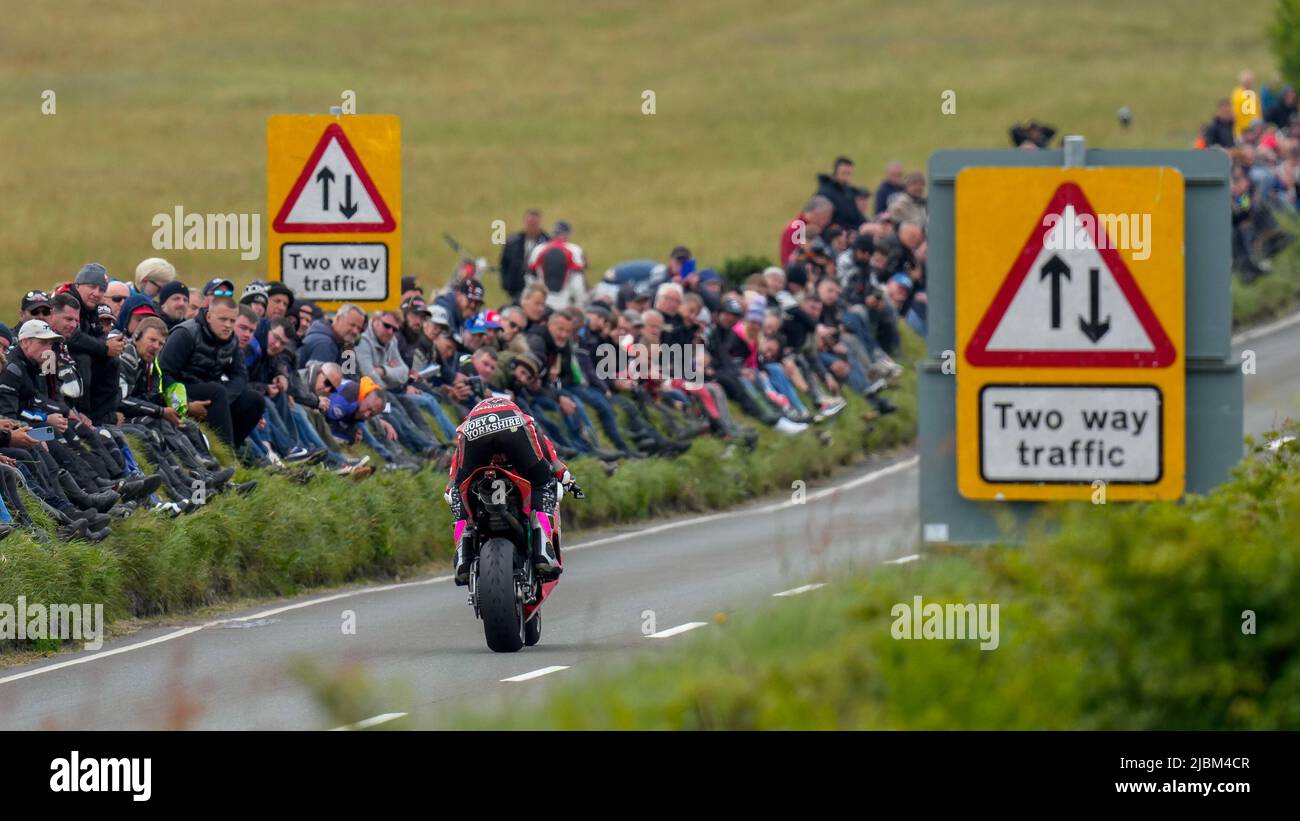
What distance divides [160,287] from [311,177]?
275 cm

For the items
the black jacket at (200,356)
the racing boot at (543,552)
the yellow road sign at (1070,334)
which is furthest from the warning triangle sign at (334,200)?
the yellow road sign at (1070,334)

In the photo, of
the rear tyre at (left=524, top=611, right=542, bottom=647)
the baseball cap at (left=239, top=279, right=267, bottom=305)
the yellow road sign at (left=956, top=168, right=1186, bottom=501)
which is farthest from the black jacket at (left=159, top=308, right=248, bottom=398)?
the yellow road sign at (left=956, top=168, right=1186, bottom=501)

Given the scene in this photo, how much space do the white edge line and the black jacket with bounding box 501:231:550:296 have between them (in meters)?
6.25

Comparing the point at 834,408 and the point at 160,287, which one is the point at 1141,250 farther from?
the point at 834,408

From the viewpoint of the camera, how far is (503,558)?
53.2ft

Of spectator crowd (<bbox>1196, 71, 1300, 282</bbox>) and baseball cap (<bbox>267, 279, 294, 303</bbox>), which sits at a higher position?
spectator crowd (<bbox>1196, 71, 1300, 282</bbox>)

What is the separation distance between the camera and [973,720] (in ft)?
26.0

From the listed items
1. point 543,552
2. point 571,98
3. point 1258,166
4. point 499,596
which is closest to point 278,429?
point 543,552

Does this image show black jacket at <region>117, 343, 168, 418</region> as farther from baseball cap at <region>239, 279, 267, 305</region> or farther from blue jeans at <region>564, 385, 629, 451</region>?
blue jeans at <region>564, 385, 629, 451</region>

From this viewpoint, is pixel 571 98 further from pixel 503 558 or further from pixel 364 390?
pixel 503 558

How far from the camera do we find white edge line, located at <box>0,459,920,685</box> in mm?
15727

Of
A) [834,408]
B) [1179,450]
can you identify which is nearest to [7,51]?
[834,408]

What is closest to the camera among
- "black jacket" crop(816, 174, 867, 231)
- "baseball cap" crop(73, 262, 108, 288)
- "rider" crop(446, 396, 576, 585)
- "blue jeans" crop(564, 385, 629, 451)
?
"rider" crop(446, 396, 576, 585)

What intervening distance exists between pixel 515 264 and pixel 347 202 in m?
16.5
